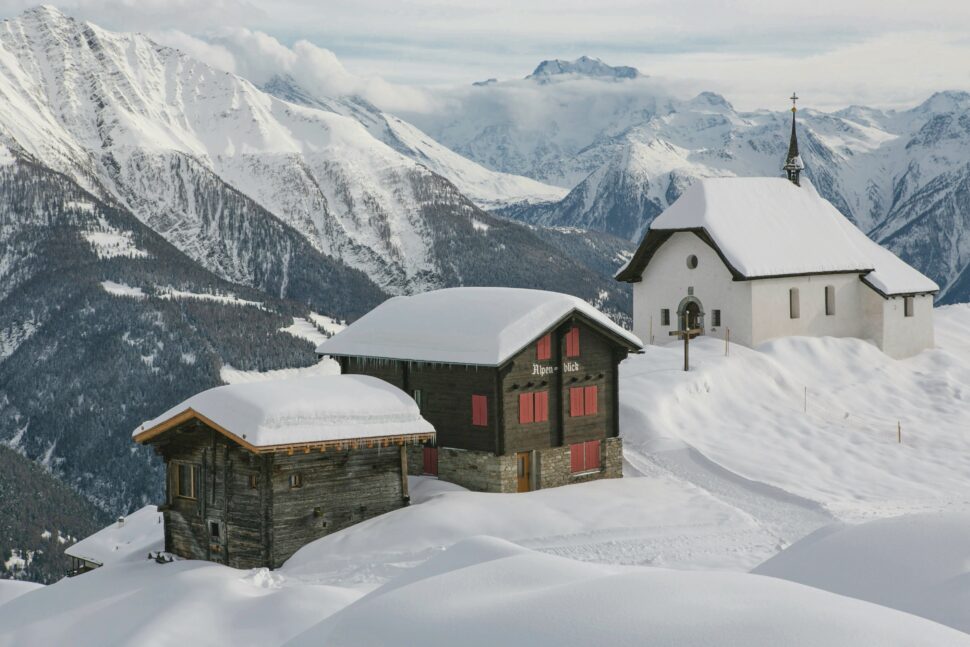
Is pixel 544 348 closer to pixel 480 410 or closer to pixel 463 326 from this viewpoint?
pixel 463 326

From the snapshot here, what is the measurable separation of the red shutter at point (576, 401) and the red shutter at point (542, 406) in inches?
46.1

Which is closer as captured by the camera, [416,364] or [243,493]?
[243,493]

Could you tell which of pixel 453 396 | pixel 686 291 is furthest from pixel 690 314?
pixel 453 396

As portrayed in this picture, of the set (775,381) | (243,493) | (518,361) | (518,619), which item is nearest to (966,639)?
(518,619)

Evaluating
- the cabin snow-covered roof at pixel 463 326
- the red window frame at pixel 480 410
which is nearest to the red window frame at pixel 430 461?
the red window frame at pixel 480 410

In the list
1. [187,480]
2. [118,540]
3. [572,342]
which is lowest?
[118,540]

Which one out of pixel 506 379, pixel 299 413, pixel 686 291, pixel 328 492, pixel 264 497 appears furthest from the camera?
pixel 686 291

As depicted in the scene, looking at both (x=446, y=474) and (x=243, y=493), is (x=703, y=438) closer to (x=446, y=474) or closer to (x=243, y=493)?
(x=446, y=474)

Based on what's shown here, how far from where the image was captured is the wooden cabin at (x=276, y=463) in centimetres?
3500

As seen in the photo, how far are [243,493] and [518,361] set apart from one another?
10.1 metres

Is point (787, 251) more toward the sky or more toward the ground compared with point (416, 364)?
more toward the sky

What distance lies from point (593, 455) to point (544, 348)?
4.43 metres

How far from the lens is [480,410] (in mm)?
40844

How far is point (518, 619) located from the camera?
1502 cm
